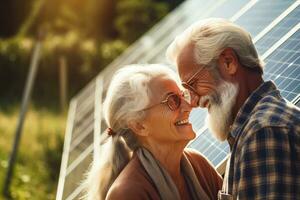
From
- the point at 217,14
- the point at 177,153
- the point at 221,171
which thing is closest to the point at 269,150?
the point at 177,153

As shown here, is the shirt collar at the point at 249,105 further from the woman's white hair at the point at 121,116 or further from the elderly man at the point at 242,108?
the woman's white hair at the point at 121,116

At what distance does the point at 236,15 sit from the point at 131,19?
19511mm

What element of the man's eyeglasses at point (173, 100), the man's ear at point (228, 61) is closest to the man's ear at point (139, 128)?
the man's eyeglasses at point (173, 100)

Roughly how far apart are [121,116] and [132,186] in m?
0.50

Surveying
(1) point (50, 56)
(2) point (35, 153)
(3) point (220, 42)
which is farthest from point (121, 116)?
(1) point (50, 56)

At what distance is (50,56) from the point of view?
23.1 meters

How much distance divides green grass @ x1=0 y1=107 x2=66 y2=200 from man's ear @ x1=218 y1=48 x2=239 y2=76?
831cm

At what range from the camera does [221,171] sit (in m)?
3.95

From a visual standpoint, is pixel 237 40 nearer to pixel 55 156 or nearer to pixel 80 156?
pixel 80 156

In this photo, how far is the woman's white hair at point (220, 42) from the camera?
123 inches

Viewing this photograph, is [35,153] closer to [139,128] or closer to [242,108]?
[139,128]

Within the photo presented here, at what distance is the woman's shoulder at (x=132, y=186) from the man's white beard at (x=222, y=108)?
0.50 metres

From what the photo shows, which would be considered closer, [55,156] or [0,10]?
[55,156]

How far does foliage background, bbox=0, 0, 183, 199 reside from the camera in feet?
42.6
